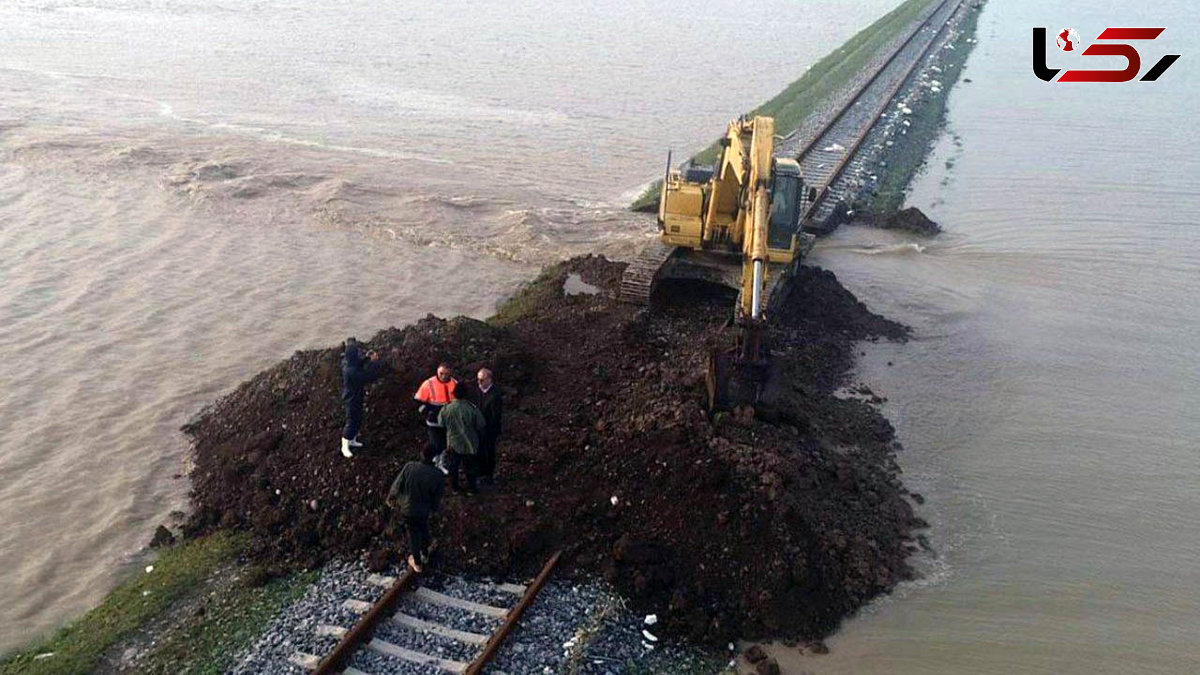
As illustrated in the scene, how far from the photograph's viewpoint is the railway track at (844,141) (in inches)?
947

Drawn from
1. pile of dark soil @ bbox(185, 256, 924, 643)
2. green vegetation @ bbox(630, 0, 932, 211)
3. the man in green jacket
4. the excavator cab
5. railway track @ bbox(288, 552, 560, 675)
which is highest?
green vegetation @ bbox(630, 0, 932, 211)

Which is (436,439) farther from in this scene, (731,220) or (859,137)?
(859,137)

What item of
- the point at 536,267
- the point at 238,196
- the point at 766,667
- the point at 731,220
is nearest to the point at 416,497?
the point at 766,667

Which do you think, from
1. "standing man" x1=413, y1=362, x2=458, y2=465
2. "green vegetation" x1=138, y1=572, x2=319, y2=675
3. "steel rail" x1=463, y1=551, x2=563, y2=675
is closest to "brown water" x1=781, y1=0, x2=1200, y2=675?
"steel rail" x1=463, y1=551, x2=563, y2=675

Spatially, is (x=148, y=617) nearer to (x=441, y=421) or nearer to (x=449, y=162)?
(x=441, y=421)

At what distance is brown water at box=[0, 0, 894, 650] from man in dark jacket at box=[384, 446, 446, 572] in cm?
381

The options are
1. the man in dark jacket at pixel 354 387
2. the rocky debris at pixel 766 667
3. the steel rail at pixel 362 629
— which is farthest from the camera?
the man in dark jacket at pixel 354 387

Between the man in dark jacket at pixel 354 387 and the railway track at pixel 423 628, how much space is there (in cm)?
201

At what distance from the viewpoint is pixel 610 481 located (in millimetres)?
10523

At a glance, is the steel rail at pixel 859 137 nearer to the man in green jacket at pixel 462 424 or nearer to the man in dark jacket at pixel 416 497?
the man in green jacket at pixel 462 424

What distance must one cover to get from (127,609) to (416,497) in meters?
3.26

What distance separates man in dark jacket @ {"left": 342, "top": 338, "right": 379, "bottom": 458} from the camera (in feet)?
35.1

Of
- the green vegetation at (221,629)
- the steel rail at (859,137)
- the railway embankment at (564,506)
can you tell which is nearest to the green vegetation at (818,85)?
the steel rail at (859,137)

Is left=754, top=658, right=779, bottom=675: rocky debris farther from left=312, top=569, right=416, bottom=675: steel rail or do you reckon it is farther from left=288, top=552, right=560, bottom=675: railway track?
left=312, top=569, right=416, bottom=675: steel rail
